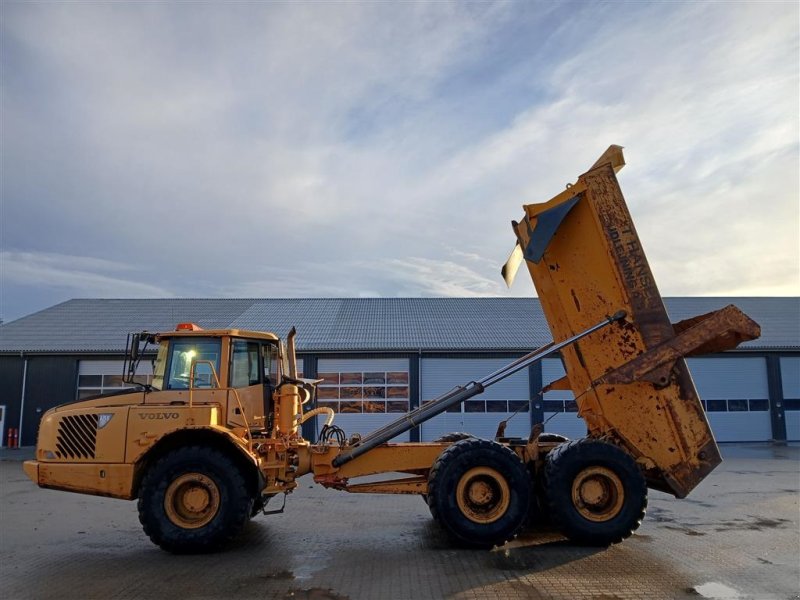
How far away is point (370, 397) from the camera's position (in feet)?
74.8

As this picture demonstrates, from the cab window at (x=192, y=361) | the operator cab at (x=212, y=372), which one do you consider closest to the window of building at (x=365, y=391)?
the operator cab at (x=212, y=372)

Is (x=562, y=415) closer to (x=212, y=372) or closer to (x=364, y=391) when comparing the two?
(x=364, y=391)

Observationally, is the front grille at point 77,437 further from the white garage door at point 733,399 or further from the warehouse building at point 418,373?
the white garage door at point 733,399

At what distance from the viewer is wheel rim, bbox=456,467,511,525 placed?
7232mm

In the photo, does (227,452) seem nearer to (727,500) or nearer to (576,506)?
(576,506)

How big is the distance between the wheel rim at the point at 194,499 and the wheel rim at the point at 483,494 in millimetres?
3010

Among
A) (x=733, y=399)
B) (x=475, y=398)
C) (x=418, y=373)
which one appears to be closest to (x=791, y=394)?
(x=733, y=399)

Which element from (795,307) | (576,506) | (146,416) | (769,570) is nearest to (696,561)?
(769,570)

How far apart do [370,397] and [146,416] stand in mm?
15729

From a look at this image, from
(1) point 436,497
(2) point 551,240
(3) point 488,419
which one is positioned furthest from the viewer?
(3) point 488,419

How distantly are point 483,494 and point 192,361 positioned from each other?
13.5 feet

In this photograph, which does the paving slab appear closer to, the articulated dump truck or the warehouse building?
the articulated dump truck

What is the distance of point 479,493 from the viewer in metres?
7.30

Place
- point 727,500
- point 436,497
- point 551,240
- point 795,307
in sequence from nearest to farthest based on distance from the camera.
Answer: point 436,497, point 551,240, point 727,500, point 795,307
